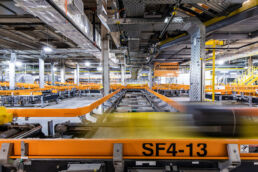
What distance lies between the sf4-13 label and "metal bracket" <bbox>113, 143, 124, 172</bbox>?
9.1 inches

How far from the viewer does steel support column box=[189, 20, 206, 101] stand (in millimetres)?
4035

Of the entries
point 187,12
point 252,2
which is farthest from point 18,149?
point 252,2

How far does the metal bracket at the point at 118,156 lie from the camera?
1.17 m

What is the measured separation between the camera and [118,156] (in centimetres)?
117

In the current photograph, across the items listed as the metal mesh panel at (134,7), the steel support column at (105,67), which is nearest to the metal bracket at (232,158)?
the metal mesh panel at (134,7)

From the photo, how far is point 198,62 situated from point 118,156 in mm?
4013

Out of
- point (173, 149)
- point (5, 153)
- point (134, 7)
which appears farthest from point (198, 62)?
point (5, 153)

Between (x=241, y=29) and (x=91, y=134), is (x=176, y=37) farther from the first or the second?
(x=91, y=134)

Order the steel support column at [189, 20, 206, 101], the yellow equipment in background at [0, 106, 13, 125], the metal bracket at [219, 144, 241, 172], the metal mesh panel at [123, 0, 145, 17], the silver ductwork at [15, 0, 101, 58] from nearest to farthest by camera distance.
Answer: the metal bracket at [219, 144, 241, 172], the yellow equipment in background at [0, 106, 13, 125], the silver ductwork at [15, 0, 101, 58], the metal mesh panel at [123, 0, 145, 17], the steel support column at [189, 20, 206, 101]

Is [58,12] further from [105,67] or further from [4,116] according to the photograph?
[105,67]

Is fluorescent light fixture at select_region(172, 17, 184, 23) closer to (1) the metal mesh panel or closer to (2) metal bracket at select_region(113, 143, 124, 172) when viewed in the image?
(1) the metal mesh panel

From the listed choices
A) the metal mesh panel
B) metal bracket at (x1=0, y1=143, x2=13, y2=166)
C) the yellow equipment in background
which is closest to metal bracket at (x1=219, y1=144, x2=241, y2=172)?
metal bracket at (x1=0, y1=143, x2=13, y2=166)

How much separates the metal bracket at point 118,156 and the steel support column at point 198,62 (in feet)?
12.4

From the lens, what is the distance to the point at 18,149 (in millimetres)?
1259
